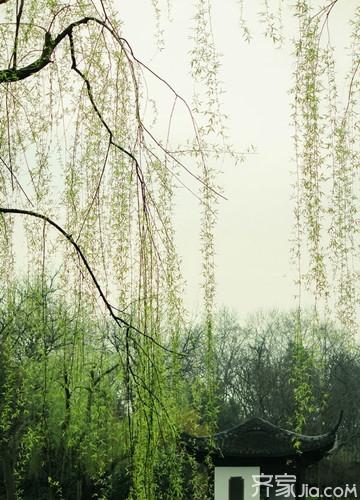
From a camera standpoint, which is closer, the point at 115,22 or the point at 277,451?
the point at 115,22

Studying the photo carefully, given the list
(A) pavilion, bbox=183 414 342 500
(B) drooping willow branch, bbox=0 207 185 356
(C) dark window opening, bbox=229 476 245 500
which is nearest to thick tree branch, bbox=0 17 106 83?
(B) drooping willow branch, bbox=0 207 185 356

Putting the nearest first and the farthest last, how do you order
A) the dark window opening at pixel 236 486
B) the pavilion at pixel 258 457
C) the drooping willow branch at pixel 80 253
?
the drooping willow branch at pixel 80 253
the pavilion at pixel 258 457
the dark window opening at pixel 236 486

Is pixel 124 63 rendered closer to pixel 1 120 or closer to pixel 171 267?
pixel 1 120

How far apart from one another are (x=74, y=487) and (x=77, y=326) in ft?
37.2

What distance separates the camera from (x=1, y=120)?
231 centimetres

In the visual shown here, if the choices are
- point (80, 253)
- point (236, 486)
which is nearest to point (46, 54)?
point (80, 253)

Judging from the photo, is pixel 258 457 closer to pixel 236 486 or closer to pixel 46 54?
pixel 236 486

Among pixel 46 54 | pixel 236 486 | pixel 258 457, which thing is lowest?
pixel 236 486

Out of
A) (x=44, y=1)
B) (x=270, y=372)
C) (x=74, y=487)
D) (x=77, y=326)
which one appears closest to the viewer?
(x=77, y=326)

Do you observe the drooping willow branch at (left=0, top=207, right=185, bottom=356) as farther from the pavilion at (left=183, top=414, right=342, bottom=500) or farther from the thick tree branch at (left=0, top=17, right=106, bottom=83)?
the pavilion at (left=183, top=414, right=342, bottom=500)

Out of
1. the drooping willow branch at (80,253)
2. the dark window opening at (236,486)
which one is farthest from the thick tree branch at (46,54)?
the dark window opening at (236,486)

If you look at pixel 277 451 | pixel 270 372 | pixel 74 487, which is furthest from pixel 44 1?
pixel 270 372

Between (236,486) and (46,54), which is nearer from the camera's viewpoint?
(46,54)

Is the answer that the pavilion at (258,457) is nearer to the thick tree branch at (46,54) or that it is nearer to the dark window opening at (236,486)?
the dark window opening at (236,486)
